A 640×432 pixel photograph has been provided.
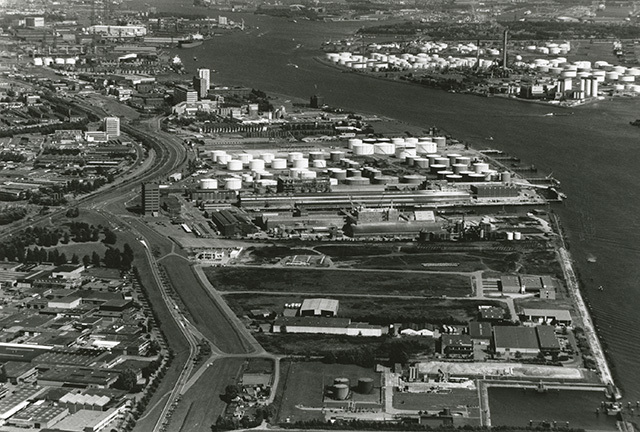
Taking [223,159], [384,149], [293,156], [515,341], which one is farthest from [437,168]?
[515,341]

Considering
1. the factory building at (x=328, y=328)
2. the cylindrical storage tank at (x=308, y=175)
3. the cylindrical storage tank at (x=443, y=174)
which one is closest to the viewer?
the factory building at (x=328, y=328)

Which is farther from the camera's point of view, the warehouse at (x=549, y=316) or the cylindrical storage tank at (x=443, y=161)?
the cylindrical storage tank at (x=443, y=161)

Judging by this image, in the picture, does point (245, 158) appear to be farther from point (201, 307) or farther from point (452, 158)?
point (201, 307)

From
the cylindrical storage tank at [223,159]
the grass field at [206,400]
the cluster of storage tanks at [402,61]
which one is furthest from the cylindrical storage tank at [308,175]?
the cluster of storage tanks at [402,61]

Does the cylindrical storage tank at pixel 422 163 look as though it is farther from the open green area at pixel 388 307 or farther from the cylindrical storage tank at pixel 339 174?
the open green area at pixel 388 307

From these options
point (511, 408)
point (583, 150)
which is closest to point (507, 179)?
point (583, 150)

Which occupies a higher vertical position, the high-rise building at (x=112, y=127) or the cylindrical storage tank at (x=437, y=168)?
the cylindrical storage tank at (x=437, y=168)
